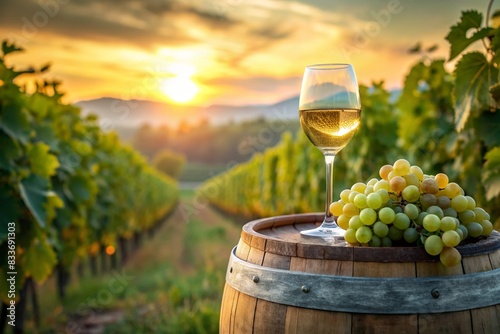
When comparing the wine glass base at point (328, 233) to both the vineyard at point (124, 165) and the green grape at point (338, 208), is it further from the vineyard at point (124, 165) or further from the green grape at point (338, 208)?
the vineyard at point (124, 165)

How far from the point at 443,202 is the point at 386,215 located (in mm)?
236

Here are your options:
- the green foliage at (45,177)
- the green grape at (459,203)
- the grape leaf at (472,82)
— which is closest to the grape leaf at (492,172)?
the grape leaf at (472,82)

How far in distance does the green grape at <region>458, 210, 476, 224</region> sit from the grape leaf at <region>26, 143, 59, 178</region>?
3736mm

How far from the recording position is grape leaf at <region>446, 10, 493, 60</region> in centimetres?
298

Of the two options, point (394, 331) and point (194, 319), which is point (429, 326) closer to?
point (394, 331)

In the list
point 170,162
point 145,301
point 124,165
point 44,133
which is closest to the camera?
point 44,133

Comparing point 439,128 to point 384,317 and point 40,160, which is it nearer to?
point 40,160

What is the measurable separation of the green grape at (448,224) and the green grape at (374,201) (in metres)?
0.20

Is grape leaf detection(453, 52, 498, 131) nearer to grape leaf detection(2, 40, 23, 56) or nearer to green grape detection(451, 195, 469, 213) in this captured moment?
green grape detection(451, 195, 469, 213)

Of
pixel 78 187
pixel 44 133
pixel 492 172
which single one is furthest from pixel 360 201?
pixel 78 187

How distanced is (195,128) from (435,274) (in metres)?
64.2

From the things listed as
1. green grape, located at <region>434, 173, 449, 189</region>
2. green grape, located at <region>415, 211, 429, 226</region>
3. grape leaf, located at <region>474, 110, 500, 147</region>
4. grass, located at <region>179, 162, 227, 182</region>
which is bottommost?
grass, located at <region>179, 162, 227, 182</region>

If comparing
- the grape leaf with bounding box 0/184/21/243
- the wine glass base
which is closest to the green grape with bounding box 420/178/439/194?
the wine glass base

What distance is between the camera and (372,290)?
1767 millimetres
